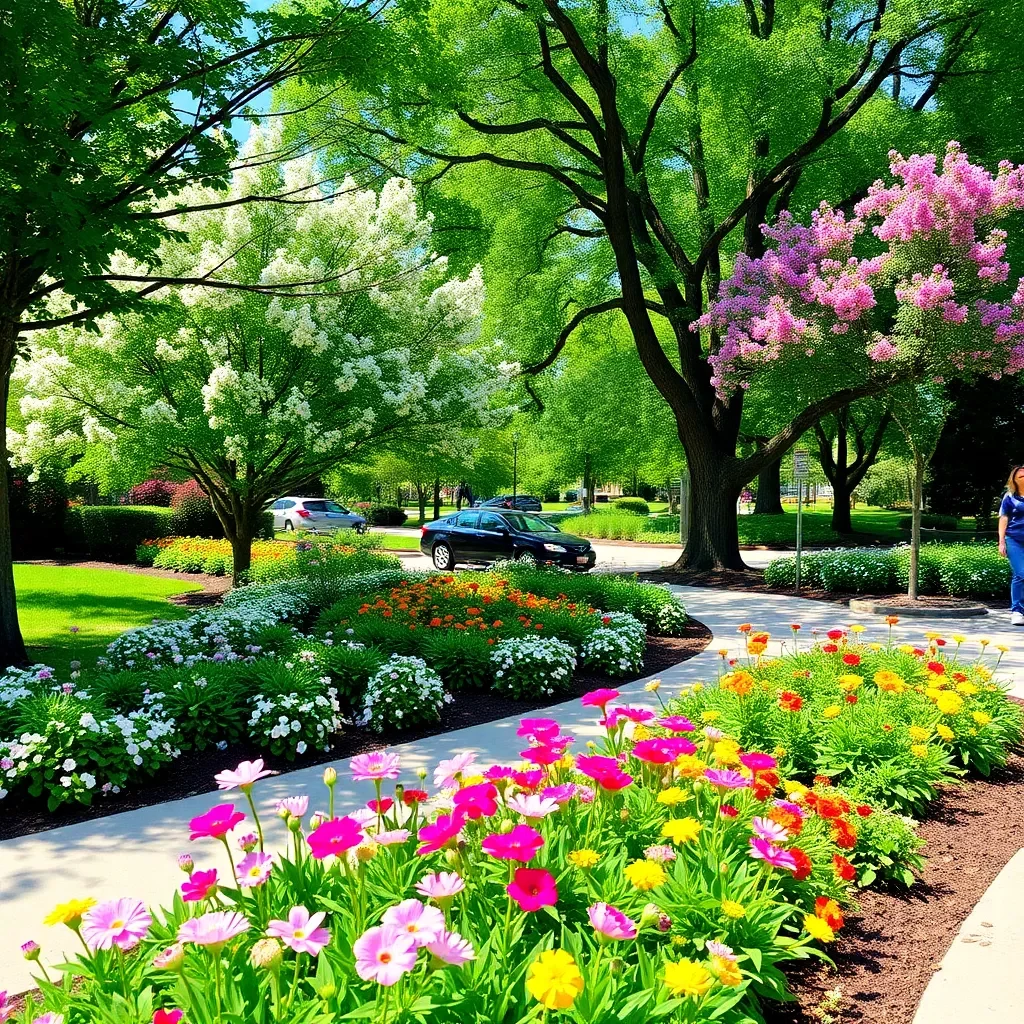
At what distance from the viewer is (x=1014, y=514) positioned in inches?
409

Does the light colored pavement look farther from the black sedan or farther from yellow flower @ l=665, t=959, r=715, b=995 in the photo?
the black sedan

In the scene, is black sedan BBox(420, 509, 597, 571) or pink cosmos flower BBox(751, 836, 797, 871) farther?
black sedan BBox(420, 509, 597, 571)

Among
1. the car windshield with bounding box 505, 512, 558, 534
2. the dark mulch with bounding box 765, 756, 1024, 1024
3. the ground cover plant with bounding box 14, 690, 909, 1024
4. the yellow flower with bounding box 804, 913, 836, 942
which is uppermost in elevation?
the car windshield with bounding box 505, 512, 558, 534

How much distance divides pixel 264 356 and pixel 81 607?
4.59 metres

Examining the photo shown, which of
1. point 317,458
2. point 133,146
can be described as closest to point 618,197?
point 317,458

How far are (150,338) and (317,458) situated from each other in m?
2.99

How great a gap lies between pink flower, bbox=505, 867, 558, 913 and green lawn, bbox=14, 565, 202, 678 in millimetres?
6531

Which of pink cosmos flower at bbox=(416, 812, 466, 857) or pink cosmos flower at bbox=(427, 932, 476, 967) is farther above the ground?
pink cosmos flower at bbox=(427, 932, 476, 967)

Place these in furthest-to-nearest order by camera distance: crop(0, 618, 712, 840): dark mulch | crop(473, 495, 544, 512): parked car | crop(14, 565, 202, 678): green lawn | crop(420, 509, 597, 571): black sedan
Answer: crop(473, 495, 544, 512): parked car
crop(420, 509, 597, 571): black sedan
crop(14, 565, 202, 678): green lawn
crop(0, 618, 712, 840): dark mulch

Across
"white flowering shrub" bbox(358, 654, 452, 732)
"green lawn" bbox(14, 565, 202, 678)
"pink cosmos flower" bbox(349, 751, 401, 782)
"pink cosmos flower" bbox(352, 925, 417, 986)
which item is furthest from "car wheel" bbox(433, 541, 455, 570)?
"pink cosmos flower" bbox(352, 925, 417, 986)

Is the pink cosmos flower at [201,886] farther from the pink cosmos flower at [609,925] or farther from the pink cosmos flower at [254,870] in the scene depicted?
the pink cosmos flower at [609,925]

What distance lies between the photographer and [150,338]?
11.5 meters

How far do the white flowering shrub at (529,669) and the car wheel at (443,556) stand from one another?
10.8 meters

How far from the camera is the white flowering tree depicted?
10945 millimetres
